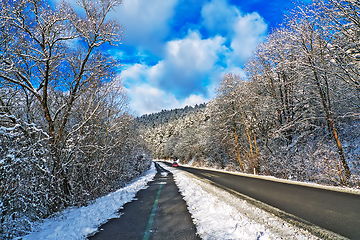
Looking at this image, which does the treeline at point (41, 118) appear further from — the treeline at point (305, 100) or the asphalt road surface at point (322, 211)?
the treeline at point (305, 100)

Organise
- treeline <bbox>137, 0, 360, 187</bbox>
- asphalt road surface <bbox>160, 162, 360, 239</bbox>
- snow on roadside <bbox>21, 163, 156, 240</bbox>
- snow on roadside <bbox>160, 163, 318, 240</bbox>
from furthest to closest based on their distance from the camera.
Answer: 1. treeline <bbox>137, 0, 360, 187</bbox>
2. snow on roadside <bbox>21, 163, 156, 240</bbox>
3. asphalt road surface <bbox>160, 162, 360, 239</bbox>
4. snow on roadside <bbox>160, 163, 318, 240</bbox>

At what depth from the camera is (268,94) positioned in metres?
18.1

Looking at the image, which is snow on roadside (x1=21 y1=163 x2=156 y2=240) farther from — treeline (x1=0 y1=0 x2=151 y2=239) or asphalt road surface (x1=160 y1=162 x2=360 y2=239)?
asphalt road surface (x1=160 y1=162 x2=360 y2=239)

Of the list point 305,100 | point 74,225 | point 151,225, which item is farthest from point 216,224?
point 305,100

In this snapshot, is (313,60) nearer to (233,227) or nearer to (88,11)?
(233,227)

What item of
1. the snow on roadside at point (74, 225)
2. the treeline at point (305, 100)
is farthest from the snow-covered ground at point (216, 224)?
the treeline at point (305, 100)

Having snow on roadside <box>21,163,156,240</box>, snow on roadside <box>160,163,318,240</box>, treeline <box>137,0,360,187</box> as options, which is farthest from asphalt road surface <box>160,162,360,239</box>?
snow on roadside <box>21,163,156,240</box>

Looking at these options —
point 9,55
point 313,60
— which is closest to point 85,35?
point 9,55

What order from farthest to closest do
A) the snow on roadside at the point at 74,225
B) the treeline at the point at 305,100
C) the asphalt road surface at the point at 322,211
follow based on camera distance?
the treeline at the point at 305,100 → the snow on roadside at the point at 74,225 → the asphalt road surface at the point at 322,211

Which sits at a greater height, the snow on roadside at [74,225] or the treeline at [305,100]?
the treeline at [305,100]

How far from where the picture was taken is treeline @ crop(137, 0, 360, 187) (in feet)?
28.1

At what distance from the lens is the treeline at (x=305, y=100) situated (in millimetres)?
8555

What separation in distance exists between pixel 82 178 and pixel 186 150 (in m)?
46.2

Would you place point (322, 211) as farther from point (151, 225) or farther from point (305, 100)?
point (305, 100)
